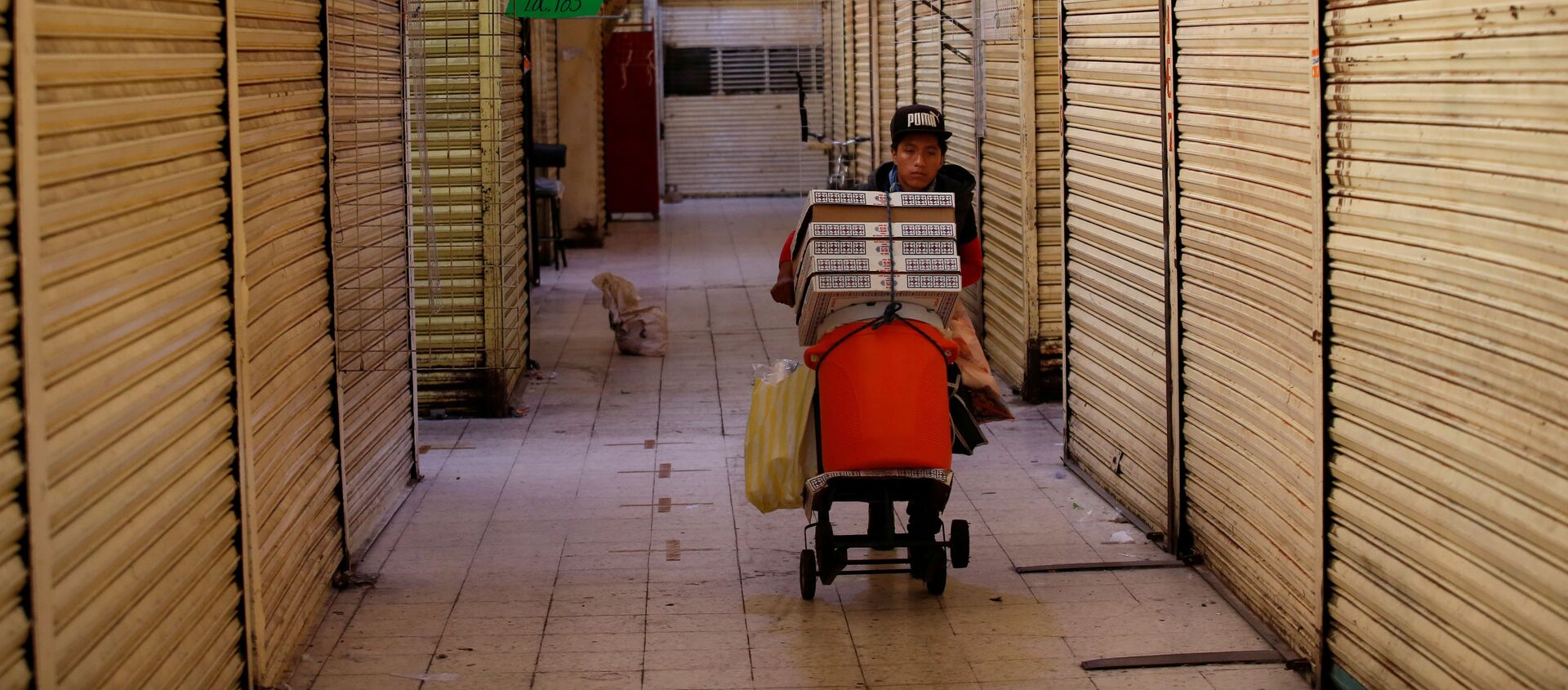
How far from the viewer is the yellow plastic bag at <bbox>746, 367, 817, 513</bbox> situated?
523cm

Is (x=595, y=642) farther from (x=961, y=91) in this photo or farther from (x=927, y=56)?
(x=927, y=56)

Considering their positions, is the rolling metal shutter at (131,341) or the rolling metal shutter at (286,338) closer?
the rolling metal shutter at (131,341)

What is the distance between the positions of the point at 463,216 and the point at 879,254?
391 centimetres

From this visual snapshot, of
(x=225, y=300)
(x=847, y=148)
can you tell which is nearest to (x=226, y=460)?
(x=225, y=300)

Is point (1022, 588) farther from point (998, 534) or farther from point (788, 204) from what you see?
point (788, 204)

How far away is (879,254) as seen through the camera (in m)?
4.89

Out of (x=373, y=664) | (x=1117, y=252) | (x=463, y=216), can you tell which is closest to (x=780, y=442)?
(x=373, y=664)

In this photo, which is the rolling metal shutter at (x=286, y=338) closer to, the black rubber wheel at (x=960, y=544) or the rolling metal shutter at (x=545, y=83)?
the black rubber wheel at (x=960, y=544)

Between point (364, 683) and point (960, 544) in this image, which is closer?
point (364, 683)

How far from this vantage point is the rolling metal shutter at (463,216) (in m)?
8.08

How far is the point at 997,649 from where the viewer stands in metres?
4.78

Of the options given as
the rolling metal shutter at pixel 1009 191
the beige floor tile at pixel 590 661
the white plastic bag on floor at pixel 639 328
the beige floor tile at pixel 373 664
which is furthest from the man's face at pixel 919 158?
the white plastic bag on floor at pixel 639 328

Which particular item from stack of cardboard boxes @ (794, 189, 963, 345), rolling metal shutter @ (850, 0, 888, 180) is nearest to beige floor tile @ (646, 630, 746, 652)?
stack of cardboard boxes @ (794, 189, 963, 345)

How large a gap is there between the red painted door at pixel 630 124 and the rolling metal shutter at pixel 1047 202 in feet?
38.7
